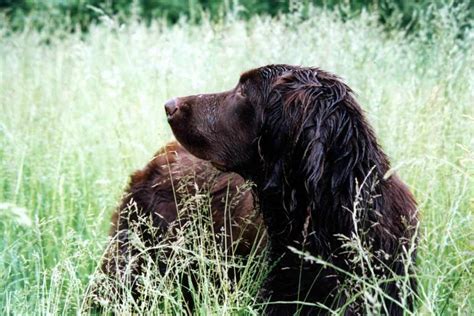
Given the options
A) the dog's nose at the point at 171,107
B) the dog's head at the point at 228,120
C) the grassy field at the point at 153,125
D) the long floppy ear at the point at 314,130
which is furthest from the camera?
the grassy field at the point at 153,125

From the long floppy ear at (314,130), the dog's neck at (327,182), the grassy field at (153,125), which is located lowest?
the grassy field at (153,125)

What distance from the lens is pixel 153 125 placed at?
618 centimetres

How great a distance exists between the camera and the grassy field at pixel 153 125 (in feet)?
14.2

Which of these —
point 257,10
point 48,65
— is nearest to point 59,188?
point 48,65

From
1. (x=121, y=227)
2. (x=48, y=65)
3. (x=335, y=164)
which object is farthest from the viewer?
(x=48, y=65)

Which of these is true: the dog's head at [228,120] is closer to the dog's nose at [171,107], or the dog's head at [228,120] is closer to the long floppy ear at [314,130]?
the dog's nose at [171,107]

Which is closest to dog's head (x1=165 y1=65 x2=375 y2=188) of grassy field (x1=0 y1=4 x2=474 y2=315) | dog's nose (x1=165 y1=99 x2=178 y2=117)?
dog's nose (x1=165 y1=99 x2=178 y2=117)

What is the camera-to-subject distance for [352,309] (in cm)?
369

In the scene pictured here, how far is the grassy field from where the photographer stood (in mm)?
4340

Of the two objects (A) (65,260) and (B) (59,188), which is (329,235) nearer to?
(A) (65,260)

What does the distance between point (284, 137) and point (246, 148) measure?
0.22 meters

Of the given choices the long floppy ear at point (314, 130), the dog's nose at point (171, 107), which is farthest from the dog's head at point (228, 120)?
the long floppy ear at point (314, 130)

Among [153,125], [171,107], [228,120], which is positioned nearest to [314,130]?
[228,120]

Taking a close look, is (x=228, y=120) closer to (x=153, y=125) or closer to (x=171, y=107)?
(x=171, y=107)
